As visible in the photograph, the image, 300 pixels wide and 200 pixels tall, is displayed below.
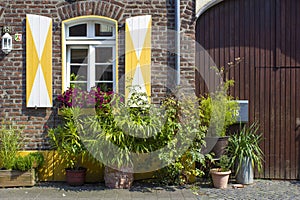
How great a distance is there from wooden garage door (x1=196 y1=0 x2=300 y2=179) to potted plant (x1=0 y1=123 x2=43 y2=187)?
11.8ft

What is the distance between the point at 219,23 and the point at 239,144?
7.60ft

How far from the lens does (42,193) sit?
7027 mm

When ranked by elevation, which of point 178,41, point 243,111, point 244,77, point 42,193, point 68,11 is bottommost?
point 42,193

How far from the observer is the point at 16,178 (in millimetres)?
7328

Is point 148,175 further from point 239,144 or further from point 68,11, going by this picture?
point 68,11

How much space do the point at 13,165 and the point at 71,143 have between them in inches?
43.4

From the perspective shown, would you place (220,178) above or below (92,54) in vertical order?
below

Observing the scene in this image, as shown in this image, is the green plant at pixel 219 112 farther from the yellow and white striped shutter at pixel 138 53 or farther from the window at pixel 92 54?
the window at pixel 92 54

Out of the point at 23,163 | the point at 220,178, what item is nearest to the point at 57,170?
the point at 23,163

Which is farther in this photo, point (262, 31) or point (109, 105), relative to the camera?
Result: point (262, 31)

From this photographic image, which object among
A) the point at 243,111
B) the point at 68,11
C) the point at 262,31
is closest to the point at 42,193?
the point at 68,11

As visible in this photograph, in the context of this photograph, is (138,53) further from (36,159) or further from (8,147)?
(8,147)

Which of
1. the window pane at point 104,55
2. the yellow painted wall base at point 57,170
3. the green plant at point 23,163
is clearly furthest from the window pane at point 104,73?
the green plant at point 23,163

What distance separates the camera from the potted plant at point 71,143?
23.7 ft
